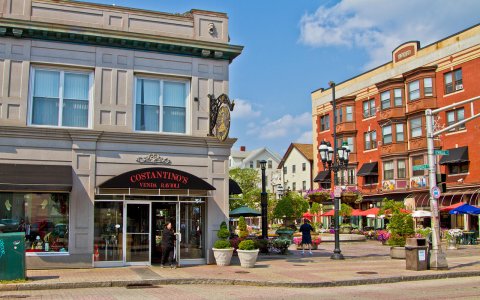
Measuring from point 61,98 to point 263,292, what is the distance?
404 inches

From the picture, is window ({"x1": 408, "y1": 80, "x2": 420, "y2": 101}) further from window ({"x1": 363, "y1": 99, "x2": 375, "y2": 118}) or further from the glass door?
the glass door

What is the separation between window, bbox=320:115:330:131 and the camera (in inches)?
2216

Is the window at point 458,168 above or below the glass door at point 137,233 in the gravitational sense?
above

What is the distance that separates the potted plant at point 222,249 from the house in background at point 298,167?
4779 centimetres

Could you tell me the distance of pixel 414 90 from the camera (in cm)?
4438

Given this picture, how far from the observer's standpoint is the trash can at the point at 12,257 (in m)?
14.6

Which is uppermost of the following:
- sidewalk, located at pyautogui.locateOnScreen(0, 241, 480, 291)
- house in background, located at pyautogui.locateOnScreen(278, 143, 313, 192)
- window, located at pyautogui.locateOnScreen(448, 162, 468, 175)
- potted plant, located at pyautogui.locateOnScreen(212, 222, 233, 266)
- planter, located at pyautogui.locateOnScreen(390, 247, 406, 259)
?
house in background, located at pyautogui.locateOnScreen(278, 143, 313, 192)

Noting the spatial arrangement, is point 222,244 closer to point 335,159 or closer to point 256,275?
point 256,275

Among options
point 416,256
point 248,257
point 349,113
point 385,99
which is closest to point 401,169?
point 385,99

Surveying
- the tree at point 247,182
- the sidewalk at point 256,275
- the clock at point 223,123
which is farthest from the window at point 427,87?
the clock at point 223,123

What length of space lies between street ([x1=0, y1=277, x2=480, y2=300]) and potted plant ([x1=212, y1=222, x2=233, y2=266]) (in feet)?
12.6

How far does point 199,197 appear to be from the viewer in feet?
66.2

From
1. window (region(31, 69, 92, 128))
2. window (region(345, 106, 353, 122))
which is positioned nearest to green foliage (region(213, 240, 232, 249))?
window (region(31, 69, 92, 128))

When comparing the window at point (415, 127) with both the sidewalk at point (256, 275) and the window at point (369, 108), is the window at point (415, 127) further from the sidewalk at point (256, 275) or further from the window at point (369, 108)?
the sidewalk at point (256, 275)
